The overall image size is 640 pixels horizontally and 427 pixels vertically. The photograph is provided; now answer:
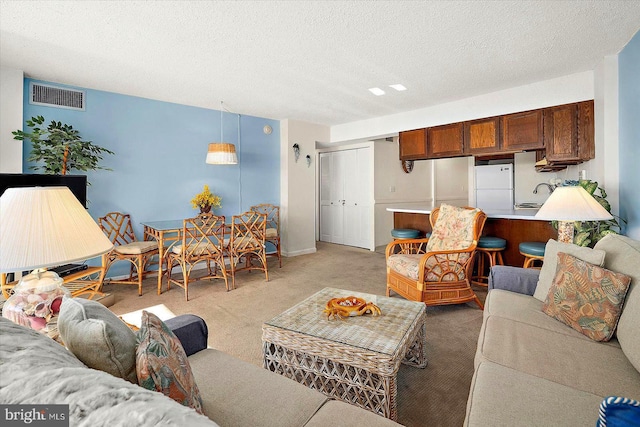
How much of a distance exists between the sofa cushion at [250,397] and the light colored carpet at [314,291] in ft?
2.58

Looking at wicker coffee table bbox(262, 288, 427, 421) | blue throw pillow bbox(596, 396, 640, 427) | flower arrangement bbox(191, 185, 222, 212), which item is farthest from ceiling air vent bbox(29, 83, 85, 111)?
blue throw pillow bbox(596, 396, 640, 427)

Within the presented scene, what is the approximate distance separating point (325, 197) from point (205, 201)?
10.5 feet

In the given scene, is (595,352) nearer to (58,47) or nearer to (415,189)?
(58,47)

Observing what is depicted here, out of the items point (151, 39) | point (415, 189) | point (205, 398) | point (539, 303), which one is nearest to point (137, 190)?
point (151, 39)

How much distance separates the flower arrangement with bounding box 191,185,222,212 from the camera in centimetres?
442

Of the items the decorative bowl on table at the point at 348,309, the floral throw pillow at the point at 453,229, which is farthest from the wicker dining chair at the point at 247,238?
the decorative bowl on table at the point at 348,309

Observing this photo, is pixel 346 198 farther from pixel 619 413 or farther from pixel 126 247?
pixel 619 413

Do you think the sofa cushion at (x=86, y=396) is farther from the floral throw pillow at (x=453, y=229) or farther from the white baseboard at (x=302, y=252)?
the white baseboard at (x=302, y=252)

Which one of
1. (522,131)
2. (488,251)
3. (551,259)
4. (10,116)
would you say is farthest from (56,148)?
(522,131)

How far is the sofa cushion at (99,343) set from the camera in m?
0.69

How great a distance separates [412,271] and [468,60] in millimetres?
2158

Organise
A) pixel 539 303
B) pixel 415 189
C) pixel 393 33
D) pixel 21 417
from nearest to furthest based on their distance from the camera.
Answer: pixel 21 417, pixel 539 303, pixel 393 33, pixel 415 189

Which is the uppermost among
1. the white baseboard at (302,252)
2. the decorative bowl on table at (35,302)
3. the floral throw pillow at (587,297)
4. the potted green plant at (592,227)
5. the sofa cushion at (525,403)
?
the potted green plant at (592,227)

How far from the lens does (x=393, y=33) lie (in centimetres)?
252
